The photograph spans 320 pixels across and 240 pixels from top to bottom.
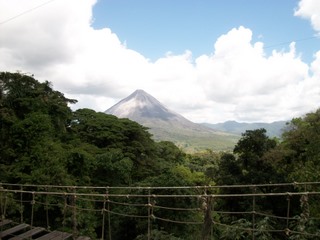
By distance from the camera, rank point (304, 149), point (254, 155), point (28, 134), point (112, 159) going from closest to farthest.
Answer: point (28, 134)
point (112, 159)
point (304, 149)
point (254, 155)

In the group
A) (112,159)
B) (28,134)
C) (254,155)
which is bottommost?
(112,159)

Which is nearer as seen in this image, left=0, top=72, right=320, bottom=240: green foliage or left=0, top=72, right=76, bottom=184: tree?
left=0, top=72, right=76, bottom=184: tree

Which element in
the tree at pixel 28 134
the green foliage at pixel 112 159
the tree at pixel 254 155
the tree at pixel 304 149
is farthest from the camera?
the tree at pixel 254 155

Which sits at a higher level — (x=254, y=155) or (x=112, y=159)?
(x=254, y=155)

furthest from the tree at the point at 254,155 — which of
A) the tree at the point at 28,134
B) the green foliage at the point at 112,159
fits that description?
the tree at the point at 28,134

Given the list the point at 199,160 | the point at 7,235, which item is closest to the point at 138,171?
the point at 7,235

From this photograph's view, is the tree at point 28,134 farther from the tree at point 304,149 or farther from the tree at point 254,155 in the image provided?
the tree at point 254,155

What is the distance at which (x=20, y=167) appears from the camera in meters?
12.9

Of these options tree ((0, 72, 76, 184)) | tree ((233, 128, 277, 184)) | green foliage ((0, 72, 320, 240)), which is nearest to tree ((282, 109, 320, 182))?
green foliage ((0, 72, 320, 240))

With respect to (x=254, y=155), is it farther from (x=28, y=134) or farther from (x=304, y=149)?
(x=28, y=134)

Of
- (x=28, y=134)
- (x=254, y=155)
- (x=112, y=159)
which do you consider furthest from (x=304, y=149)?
(x=28, y=134)

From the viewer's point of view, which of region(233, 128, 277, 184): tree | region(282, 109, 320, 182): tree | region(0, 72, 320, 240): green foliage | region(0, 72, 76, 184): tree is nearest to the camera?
region(0, 72, 76, 184): tree

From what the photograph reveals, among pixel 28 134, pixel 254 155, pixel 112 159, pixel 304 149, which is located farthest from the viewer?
pixel 254 155

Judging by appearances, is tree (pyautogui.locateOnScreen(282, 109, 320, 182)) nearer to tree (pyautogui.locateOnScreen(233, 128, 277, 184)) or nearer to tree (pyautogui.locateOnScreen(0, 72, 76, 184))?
tree (pyautogui.locateOnScreen(233, 128, 277, 184))
